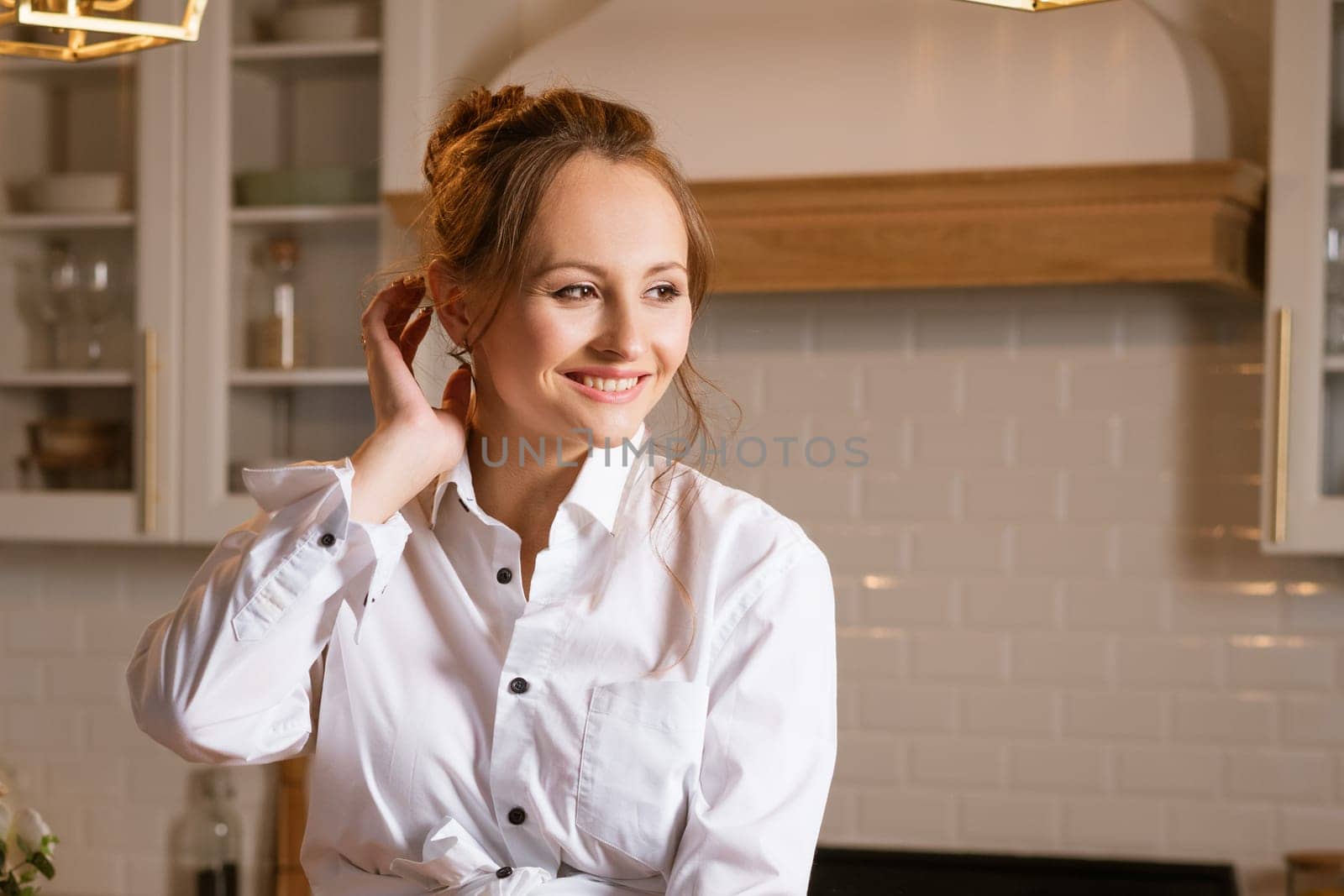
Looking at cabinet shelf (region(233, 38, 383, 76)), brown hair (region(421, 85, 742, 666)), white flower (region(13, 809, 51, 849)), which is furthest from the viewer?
cabinet shelf (region(233, 38, 383, 76))

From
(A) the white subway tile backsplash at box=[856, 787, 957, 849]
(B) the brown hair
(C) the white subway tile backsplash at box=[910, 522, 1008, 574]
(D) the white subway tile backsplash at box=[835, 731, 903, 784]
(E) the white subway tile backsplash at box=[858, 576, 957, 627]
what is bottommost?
(A) the white subway tile backsplash at box=[856, 787, 957, 849]

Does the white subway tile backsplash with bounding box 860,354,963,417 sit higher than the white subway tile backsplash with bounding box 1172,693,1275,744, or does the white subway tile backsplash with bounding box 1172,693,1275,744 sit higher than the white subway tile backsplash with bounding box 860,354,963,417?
the white subway tile backsplash with bounding box 860,354,963,417

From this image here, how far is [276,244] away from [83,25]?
1.74 metres

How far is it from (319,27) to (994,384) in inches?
63.1

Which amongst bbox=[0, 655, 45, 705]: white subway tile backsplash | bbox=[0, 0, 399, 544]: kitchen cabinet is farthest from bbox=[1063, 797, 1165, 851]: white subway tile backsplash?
→ bbox=[0, 655, 45, 705]: white subway tile backsplash

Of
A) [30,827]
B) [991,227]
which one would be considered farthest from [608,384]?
[991,227]

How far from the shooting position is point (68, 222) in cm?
315

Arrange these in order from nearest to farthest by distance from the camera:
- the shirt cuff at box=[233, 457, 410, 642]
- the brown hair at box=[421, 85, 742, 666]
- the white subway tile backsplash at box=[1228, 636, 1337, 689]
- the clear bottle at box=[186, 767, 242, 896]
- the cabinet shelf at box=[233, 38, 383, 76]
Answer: the shirt cuff at box=[233, 457, 410, 642] → the brown hair at box=[421, 85, 742, 666] → the white subway tile backsplash at box=[1228, 636, 1337, 689] → the cabinet shelf at box=[233, 38, 383, 76] → the clear bottle at box=[186, 767, 242, 896]

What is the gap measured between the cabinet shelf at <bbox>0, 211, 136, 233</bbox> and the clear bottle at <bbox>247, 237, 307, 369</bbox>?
0.31 m

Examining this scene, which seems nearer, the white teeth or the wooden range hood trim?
the white teeth

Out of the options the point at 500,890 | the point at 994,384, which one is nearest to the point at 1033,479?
the point at 994,384

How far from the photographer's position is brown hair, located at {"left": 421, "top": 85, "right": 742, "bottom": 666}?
139 cm

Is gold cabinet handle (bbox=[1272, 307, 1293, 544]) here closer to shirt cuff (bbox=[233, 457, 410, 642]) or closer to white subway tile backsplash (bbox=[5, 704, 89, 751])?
shirt cuff (bbox=[233, 457, 410, 642])

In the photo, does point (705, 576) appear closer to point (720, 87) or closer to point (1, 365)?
point (720, 87)
